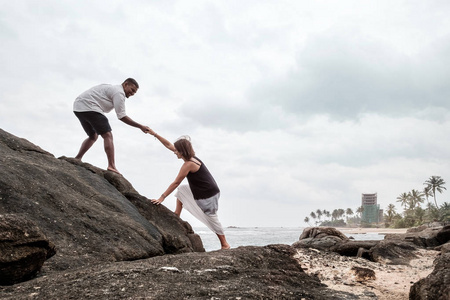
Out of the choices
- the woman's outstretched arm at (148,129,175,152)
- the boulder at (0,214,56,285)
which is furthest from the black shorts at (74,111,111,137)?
the boulder at (0,214,56,285)

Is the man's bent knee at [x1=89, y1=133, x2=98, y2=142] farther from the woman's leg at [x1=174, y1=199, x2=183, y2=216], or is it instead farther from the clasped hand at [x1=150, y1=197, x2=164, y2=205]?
the woman's leg at [x1=174, y1=199, x2=183, y2=216]

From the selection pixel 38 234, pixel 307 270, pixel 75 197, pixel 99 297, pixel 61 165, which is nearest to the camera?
pixel 99 297

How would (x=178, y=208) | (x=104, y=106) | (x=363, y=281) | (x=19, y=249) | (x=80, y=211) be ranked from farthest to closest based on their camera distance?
(x=104, y=106) → (x=178, y=208) → (x=80, y=211) → (x=363, y=281) → (x=19, y=249)

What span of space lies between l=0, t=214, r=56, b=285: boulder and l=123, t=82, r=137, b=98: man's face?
3.90 meters

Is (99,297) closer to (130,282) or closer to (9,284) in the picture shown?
(130,282)

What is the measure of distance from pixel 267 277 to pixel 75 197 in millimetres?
3029

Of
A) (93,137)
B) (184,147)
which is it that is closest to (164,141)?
(184,147)

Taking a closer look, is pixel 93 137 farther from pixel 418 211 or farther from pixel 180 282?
pixel 418 211

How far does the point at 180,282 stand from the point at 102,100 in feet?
15.4

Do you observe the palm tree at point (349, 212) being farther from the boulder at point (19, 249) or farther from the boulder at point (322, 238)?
the boulder at point (19, 249)

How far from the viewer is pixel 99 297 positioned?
297cm

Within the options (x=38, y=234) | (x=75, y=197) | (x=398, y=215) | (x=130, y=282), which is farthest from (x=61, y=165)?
(x=398, y=215)

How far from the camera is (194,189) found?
6715mm

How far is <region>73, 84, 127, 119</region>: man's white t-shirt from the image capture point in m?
7.07
